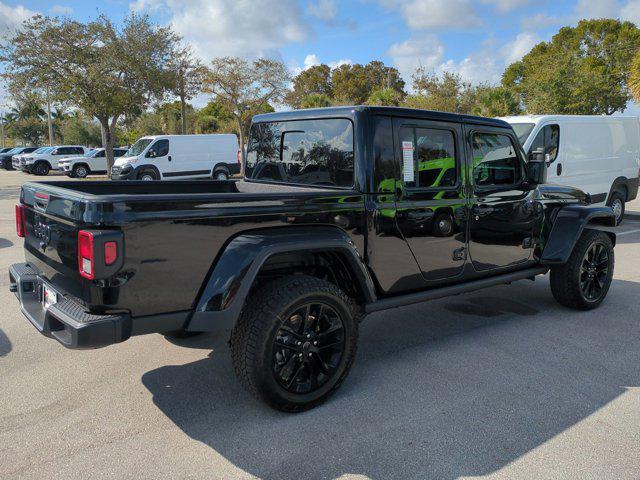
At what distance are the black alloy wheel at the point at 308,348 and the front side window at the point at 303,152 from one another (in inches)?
35.8

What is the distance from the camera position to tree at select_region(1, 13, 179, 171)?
20.2m

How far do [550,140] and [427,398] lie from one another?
6.77 m

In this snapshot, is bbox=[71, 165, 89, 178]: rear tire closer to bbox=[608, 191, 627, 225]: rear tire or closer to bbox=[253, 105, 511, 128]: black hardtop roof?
bbox=[608, 191, 627, 225]: rear tire

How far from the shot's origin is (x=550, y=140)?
28.2 ft

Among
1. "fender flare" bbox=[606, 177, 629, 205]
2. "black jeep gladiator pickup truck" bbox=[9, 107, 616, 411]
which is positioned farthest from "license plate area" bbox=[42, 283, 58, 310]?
"fender flare" bbox=[606, 177, 629, 205]

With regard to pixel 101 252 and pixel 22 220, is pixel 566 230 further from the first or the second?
pixel 22 220

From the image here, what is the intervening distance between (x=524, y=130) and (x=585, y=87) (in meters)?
19.5

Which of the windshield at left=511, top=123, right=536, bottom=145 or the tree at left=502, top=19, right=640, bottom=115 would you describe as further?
the tree at left=502, top=19, right=640, bottom=115

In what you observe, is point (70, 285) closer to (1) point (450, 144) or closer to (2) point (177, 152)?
(1) point (450, 144)

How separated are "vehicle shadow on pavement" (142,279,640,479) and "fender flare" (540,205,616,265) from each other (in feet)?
2.01

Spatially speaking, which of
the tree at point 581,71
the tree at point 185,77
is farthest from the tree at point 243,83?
the tree at point 581,71

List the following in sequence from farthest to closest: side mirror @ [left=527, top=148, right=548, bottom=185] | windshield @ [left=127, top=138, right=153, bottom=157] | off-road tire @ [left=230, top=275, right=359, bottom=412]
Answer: windshield @ [left=127, top=138, right=153, bottom=157]
side mirror @ [left=527, top=148, right=548, bottom=185]
off-road tire @ [left=230, top=275, right=359, bottom=412]

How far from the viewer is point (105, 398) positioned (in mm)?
3215

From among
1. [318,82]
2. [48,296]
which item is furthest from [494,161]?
[318,82]
